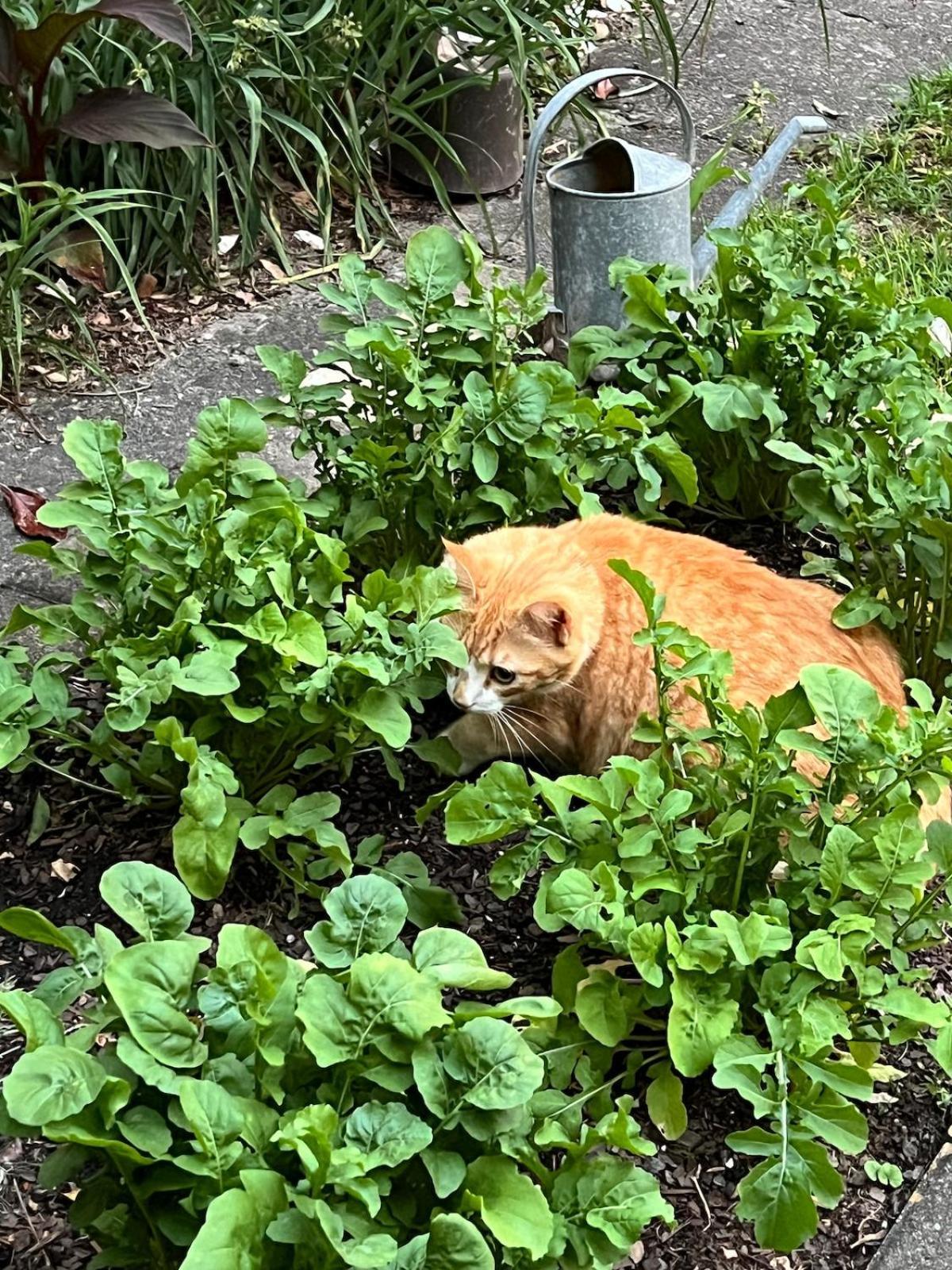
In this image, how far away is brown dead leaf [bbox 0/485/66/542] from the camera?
363 centimetres

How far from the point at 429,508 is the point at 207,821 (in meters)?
1.12

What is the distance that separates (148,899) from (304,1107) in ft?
1.19

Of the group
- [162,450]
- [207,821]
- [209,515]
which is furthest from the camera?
[162,450]

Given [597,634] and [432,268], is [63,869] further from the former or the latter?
[432,268]

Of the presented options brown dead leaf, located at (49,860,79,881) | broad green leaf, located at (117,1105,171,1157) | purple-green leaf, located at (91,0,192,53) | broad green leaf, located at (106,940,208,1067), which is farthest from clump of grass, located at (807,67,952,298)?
broad green leaf, located at (117,1105,171,1157)

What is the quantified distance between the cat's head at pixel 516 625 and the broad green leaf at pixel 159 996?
1.17m

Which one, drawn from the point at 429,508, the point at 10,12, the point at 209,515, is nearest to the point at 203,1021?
the point at 209,515

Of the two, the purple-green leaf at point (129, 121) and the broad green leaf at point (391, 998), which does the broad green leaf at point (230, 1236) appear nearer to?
the broad green leaf at point (391, 998)

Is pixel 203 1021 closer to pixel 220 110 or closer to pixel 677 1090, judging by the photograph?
pixel 677 1090

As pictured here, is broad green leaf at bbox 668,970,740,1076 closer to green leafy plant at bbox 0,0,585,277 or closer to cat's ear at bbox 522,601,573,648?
cat's ear at bbox 522,601,573,648

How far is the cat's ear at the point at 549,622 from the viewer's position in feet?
9.36

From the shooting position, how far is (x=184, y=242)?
15.4 feet

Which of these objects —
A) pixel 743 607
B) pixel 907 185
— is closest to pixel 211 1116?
pixel 743 607

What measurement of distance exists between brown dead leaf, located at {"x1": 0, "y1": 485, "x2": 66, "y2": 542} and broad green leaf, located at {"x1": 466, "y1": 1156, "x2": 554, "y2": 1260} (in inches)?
87.1
